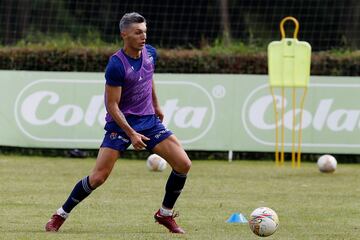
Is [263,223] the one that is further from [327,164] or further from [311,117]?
[311,117]

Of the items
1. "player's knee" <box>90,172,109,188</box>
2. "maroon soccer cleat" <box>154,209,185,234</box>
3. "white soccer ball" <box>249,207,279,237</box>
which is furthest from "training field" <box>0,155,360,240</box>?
"player's knee" <box>90,172,109,188</box>

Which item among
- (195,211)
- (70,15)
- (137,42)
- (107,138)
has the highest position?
(137,42)

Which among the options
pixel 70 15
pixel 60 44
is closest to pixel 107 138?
pixel 60 44

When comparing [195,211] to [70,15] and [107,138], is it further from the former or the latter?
[70,15]

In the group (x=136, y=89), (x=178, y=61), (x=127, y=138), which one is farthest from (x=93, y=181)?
(x=178, y=61)

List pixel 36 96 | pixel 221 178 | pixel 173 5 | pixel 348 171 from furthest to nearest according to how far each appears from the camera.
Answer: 1. pixel 173 5
2. pixel 36 96
3. pixel 348 171
4. pixel 221 178

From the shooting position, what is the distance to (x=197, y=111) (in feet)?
64.3

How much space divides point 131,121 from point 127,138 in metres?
0.19

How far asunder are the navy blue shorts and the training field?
854 millimetres

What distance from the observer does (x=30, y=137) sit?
64.6 ft

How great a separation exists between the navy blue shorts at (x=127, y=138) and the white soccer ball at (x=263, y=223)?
129 cm

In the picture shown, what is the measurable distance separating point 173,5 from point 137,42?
20957mm

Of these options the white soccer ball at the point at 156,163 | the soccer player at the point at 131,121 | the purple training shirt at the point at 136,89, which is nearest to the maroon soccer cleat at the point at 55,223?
the soccer player at the point at 131,121

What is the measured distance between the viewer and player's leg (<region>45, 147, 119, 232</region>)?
32.8 feet
